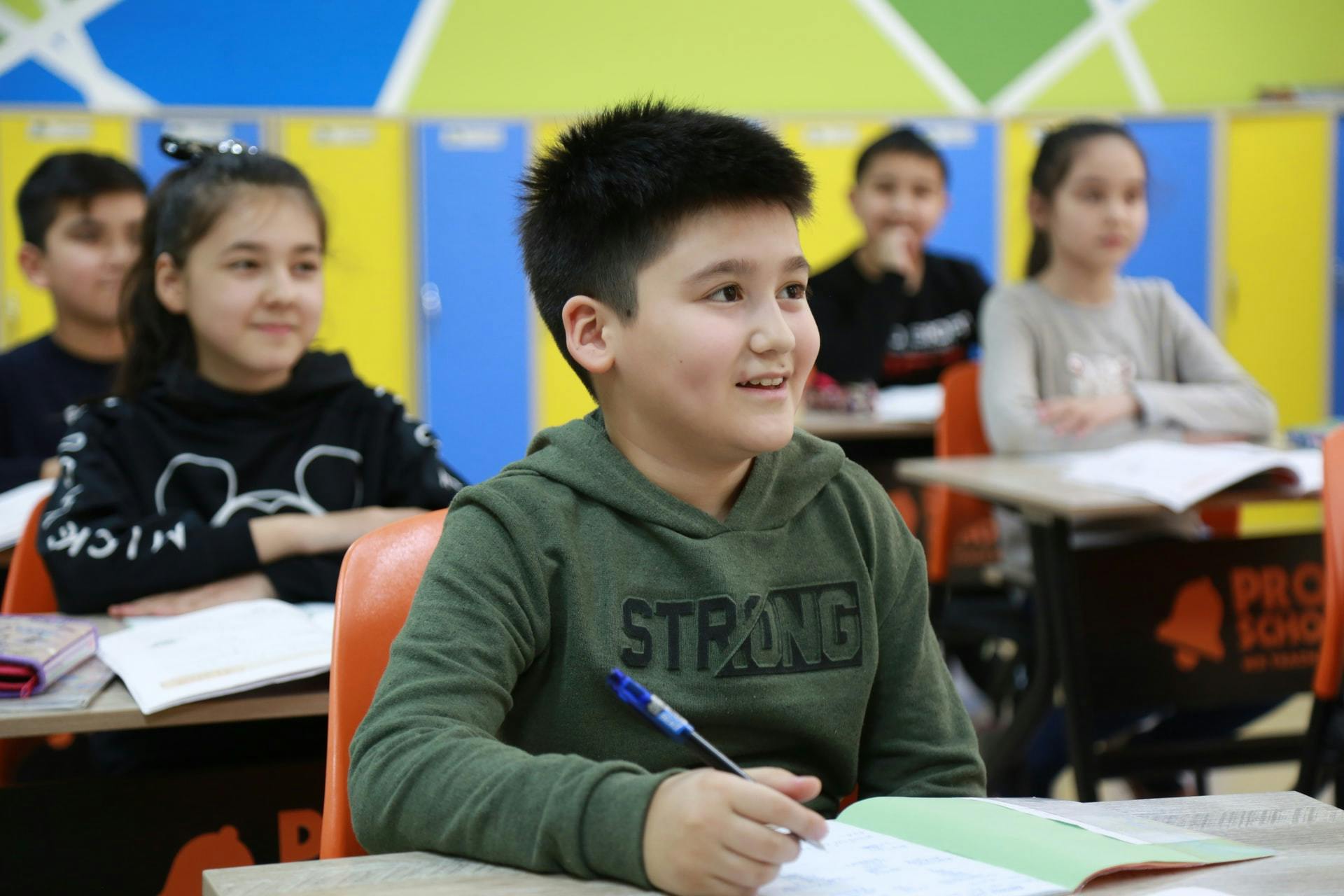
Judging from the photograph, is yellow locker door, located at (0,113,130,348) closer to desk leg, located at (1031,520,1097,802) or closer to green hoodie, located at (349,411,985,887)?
desk leg, located at (1031,520,1097,802)

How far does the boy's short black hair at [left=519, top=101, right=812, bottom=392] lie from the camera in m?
1.04

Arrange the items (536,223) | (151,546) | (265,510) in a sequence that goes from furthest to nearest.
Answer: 1. (265,510)
2. (151,546)
3. (536,223)

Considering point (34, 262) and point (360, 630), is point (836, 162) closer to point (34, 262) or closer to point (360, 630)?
point (34, 262)

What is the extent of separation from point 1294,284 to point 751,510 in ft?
18.0

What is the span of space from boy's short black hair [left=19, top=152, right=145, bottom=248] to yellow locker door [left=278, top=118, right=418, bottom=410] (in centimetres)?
212

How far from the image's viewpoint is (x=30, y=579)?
1747 mm

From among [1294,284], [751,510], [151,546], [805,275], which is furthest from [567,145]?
[1294,284]

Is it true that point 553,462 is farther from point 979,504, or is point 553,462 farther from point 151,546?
point 979,504

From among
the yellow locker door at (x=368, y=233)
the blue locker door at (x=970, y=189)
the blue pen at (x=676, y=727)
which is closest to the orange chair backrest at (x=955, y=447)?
the blue pen at (x=676, y=727)

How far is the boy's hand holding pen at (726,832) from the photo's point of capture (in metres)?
0.71

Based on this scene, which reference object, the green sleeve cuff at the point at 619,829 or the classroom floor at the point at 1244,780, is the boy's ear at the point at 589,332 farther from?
the classroom floor at the point at 1244,780

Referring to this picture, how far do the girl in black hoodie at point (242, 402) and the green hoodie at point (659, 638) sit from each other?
2.48 feet

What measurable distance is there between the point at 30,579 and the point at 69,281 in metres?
1.33

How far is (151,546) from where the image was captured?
5.43ft
